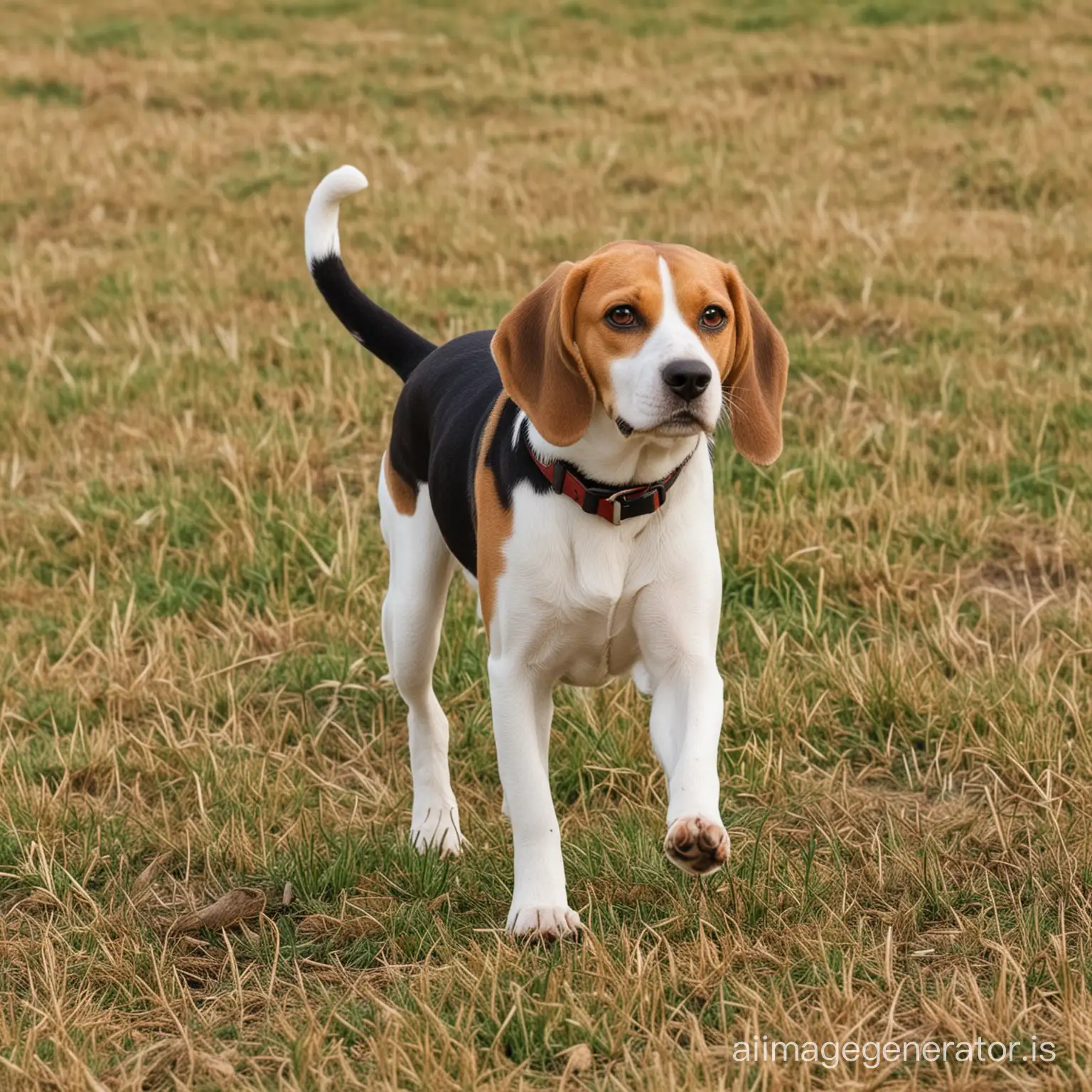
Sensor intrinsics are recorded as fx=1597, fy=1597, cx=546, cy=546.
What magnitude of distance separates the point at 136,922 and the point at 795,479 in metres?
3.02

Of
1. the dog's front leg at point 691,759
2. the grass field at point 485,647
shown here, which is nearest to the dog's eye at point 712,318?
the dog's front leg at point 691,759

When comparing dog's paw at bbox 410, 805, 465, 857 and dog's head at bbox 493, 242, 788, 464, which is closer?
dog's head at bbox 493, 242, 788, 464

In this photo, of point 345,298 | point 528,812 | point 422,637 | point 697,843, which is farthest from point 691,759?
point 345,298

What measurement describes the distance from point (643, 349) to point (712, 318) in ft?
0.68

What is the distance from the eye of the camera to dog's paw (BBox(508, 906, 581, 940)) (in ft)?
11.0

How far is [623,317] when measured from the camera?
321cm

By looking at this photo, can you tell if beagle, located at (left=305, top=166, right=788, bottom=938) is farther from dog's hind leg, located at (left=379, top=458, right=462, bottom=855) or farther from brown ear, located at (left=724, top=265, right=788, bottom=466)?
dog's hind leg, located at (left=379, top=458, right=462, bottom=855)

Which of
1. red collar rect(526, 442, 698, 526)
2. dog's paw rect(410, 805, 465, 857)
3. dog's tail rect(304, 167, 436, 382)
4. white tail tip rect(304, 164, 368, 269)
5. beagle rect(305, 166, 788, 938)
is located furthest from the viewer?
dog's tail rect(304, 167, 436, 382)

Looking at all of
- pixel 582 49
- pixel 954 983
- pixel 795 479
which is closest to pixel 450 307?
pixel 795 479

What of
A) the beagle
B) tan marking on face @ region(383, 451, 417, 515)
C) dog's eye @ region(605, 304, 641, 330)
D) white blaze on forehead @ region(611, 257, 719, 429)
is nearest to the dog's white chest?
the beagle

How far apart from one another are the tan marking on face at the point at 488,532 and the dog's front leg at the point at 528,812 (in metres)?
0.15

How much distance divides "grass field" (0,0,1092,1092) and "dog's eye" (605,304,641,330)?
126cm

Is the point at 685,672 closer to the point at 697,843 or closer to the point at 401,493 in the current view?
the point at 697,843

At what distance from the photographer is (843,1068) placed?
286 centimetres
